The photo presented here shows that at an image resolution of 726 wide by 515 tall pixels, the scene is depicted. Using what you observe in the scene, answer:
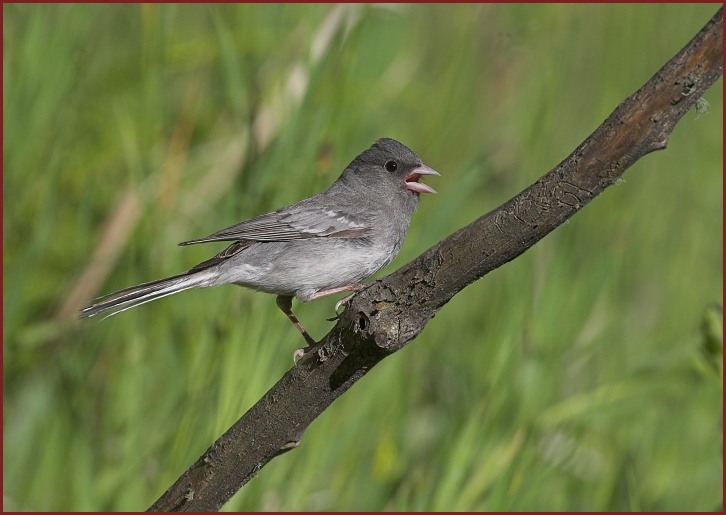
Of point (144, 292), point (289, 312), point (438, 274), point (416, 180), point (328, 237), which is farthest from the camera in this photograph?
point (416, 180)

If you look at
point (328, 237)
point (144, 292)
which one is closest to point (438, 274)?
point (144, 292)

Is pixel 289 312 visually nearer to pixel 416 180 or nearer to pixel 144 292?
pixel 144 292

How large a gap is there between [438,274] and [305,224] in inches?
54.3

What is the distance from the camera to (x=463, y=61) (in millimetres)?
3293

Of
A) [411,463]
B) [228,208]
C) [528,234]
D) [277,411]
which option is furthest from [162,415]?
[528,234]

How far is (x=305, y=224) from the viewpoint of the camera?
3.03 meters

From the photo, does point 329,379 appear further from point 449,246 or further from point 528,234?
point 528,234

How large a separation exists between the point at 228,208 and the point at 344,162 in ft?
1.59

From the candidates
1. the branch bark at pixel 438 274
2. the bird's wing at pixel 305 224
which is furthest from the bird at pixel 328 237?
the branch bark at pixel 438 274

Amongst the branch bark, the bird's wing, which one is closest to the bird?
the bird's wing

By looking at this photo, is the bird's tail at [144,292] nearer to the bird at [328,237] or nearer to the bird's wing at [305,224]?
the bird at [328,237]

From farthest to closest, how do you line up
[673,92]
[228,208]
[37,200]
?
[37,200], [228,208], [673,92]

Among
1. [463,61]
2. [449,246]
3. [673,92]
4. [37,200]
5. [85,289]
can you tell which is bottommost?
[673,92]

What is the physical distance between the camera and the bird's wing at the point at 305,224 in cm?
289
